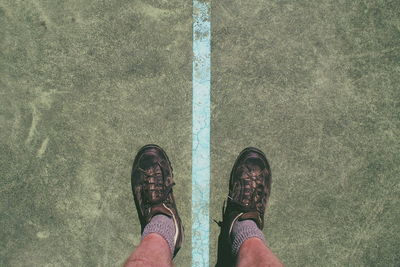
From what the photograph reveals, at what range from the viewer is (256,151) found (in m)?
3.17

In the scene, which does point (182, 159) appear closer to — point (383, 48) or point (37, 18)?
point (37, 18)

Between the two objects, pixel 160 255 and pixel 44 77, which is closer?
pixel 160 255

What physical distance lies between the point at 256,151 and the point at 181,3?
1.36 meters

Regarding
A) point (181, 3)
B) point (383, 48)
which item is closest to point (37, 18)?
point (181, 3)

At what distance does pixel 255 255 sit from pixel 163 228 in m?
0.73

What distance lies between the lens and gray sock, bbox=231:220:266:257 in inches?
116

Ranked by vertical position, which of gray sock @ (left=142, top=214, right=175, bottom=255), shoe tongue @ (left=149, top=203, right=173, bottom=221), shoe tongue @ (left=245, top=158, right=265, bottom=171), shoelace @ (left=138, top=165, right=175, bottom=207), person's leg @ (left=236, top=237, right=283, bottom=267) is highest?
shoe tongue @ (left=245, top=158, right=265, bottom=171)

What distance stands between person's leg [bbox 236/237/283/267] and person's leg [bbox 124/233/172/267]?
53 centimetres

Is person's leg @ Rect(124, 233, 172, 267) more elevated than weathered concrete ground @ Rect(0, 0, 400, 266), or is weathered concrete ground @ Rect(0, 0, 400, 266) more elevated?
weathered concrete ground @ Rect(0, 0, 400, 266)

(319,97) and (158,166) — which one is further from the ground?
(319,97)

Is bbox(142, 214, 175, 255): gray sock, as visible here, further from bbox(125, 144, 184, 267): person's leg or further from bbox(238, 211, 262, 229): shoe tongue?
bbox(238, 211, 262, 229): shoe tongue

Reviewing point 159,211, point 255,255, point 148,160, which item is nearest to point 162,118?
point 148,160

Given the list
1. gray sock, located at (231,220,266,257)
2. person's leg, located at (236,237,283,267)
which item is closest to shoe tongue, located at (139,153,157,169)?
gray sock, located at (231,220,266,257)

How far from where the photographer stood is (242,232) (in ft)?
9.87
